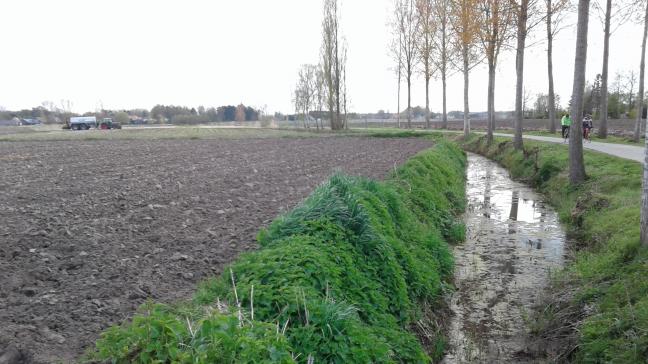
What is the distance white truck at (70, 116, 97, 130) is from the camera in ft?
228

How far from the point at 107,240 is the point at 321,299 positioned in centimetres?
404

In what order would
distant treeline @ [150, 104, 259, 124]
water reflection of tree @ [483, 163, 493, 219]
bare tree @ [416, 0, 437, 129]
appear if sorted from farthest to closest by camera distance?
distant treeline @ [150, 104, 259, 124] < bare tree @ [416, 0, 437, 129] < water reflection of tree @ [483, 163, 493, 219]

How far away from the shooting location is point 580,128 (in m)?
12.8

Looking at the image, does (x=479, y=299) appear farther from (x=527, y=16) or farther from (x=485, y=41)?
(x=485, y=41)

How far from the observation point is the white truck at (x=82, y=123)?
69500 millimetres

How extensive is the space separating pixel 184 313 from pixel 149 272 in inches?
82.5

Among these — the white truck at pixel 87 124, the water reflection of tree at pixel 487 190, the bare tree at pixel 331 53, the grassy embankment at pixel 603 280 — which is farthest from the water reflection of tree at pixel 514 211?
the white truck at pixel 87 124

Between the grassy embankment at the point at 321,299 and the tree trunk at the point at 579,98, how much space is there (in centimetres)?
659

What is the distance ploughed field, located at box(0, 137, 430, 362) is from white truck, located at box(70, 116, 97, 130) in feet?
202

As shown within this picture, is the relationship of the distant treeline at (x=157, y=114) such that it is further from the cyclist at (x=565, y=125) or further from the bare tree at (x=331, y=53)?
the cyclist at (x=565, y=125)

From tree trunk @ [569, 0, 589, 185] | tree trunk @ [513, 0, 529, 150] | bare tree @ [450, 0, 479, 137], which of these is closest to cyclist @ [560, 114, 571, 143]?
tree trunk @ [513, 0, 529, 150]

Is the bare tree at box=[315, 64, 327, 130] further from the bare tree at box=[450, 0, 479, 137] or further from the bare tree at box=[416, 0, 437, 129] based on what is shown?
the bare tree at box=[450, 0, 479, 137]

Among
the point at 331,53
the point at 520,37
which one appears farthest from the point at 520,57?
the point at 331,53

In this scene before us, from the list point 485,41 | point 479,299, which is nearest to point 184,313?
point 479,299
